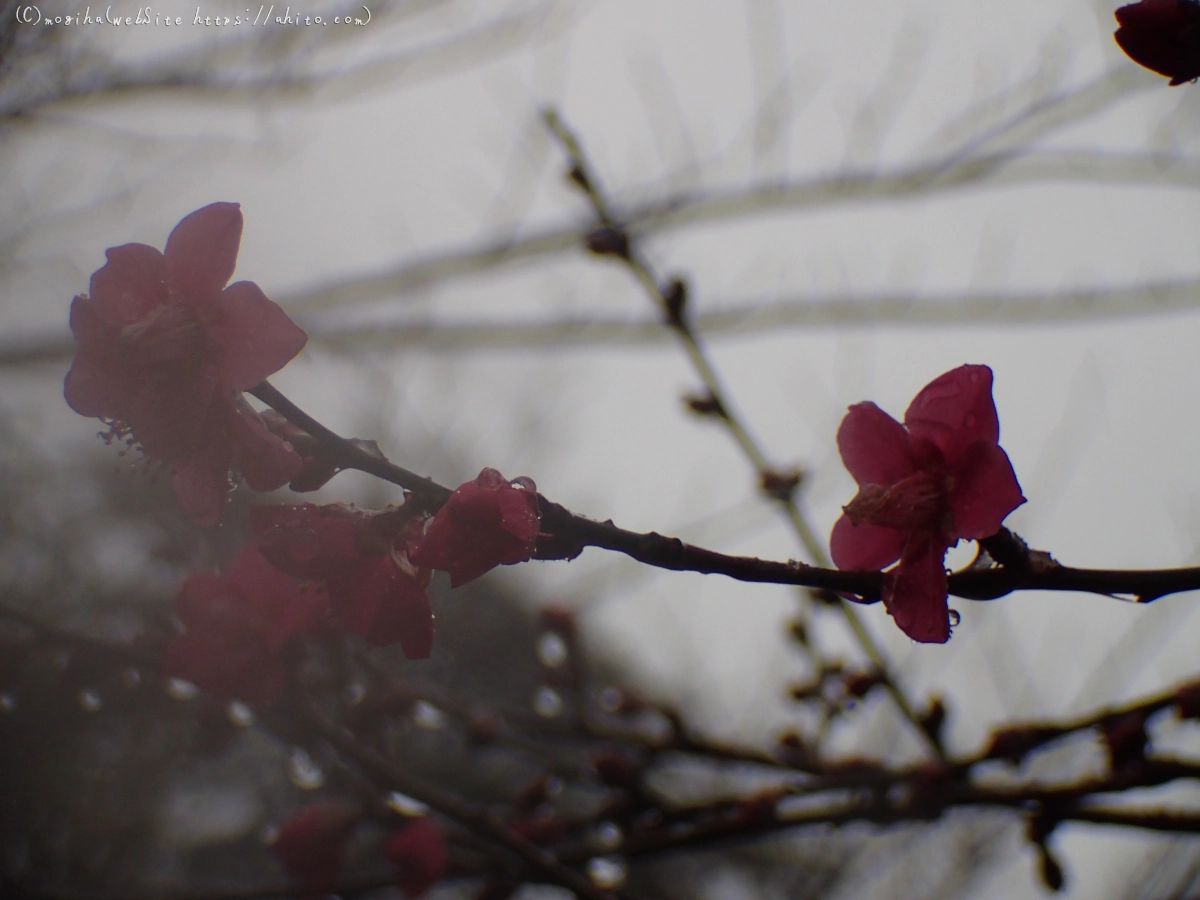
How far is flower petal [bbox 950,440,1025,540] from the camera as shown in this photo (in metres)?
0.69

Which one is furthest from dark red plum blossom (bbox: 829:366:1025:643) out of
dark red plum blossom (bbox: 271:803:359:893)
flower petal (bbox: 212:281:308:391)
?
dark red plum blossom (bbox: 271:803:359:893)

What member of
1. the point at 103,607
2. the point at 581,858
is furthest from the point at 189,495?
the point at 103,607

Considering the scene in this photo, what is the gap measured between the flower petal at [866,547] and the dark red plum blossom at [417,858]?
1146mm

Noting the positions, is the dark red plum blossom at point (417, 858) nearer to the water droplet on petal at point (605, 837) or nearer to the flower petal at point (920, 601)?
the water droplet on petal at point (605, 837)

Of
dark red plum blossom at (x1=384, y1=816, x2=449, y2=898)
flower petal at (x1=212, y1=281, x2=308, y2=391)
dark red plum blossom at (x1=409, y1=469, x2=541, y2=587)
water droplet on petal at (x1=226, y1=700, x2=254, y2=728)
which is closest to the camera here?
dark red plum blossom at (x1=409, y1=469, x2=541, y2=587)

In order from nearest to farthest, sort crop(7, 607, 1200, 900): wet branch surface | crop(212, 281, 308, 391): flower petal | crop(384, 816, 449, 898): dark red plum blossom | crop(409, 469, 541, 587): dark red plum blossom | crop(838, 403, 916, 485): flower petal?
crop(409, 469, 541, 587): dark red plum blossom, crop(212, 281, 308, 391): flower petal, crop(838, 403, 916, 485): flower petal, crop(7, 607, 1200, 900): wet branch surface, crop(384, 816, 449, 898): dark red plum blossom

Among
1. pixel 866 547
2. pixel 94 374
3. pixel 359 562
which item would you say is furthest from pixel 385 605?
pixel 866 547

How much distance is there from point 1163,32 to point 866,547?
1.91ft

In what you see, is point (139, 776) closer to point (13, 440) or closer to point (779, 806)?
point (13, 440)

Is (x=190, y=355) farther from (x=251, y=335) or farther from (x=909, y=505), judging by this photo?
(x=909, y=505)

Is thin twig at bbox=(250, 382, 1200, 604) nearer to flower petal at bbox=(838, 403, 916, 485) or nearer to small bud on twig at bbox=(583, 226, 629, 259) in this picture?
flower petal at bbox=(838, 403, 916, 485)

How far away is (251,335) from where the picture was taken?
0.75m

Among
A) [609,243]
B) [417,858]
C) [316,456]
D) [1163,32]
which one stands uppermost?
[609,243]

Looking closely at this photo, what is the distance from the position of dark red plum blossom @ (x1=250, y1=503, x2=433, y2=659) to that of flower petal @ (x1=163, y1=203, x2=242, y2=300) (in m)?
0.26
